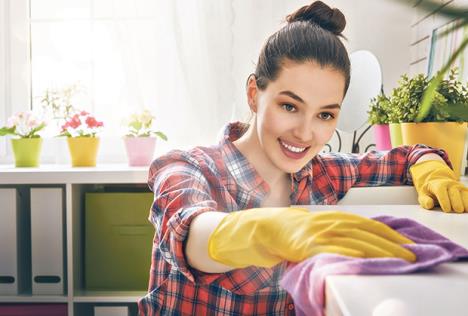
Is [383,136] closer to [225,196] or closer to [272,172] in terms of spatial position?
[272,172]

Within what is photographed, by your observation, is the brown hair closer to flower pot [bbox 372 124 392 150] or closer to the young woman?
the young woman

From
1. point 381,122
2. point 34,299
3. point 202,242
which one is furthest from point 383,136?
point 34,299

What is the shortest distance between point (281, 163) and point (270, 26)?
1364mm

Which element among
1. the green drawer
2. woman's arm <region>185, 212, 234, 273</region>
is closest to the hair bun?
woman's arm <region>185, 212, 234, 273</region>

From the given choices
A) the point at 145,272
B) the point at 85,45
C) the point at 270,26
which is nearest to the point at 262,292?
the point at 145,272

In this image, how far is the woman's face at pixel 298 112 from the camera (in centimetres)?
125

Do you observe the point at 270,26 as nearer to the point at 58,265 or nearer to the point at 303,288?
the point at 58,265

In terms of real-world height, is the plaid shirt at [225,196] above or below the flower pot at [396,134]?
below

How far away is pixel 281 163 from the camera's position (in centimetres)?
131

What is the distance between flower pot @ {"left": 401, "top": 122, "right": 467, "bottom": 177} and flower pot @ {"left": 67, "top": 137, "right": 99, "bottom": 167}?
48.5 inches

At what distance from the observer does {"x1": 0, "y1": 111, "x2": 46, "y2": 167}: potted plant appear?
2.37 m

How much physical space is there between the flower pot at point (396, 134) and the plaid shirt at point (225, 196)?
15 cm

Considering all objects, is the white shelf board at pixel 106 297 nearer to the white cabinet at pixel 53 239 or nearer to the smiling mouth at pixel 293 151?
the white cabinet at pixel 53 239

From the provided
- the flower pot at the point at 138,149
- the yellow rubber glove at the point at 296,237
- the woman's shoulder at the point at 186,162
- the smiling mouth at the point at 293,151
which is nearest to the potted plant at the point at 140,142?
the flower pot at the point at 138,149
